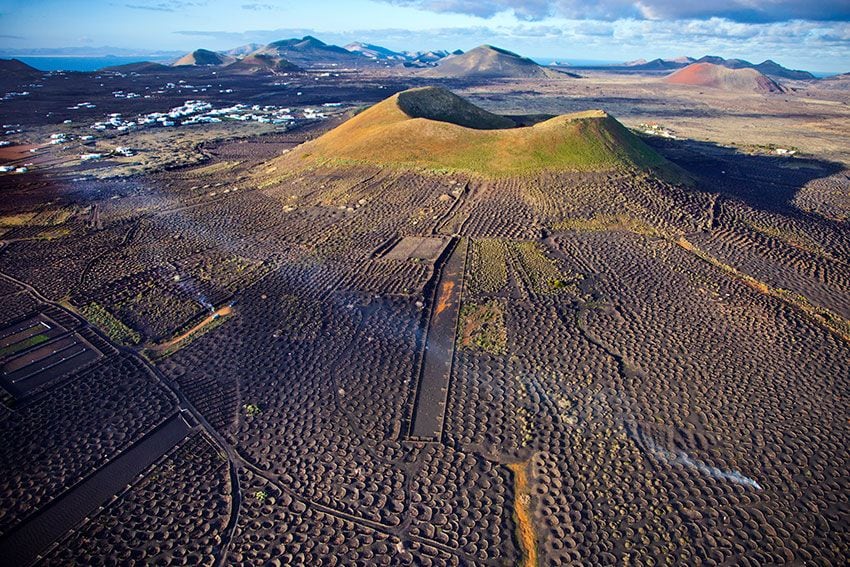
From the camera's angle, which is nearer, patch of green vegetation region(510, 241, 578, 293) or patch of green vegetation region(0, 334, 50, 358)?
patch of green vegetation region(0, 334, 50, 358)

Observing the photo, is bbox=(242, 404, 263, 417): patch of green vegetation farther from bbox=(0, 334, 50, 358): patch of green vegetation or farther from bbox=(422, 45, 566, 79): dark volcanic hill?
bbox=(422, 45, 566, 79): dark volcanic hill

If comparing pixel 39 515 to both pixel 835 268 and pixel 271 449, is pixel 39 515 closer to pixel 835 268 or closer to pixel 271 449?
pixel 271 449

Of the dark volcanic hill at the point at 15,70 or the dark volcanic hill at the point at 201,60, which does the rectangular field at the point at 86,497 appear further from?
the dark volcanic hill at the point at 201,60

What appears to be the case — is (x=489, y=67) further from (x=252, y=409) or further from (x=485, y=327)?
(x=252, y=409)

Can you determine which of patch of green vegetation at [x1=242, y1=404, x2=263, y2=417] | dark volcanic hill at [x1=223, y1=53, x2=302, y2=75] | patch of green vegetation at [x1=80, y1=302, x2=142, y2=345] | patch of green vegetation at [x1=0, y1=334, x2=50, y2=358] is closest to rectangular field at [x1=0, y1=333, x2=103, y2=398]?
patch of green vegetation at [x1=0, y1=334, x2=50, y2=358]

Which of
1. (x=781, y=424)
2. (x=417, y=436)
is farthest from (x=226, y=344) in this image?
(x=781, y=424)
